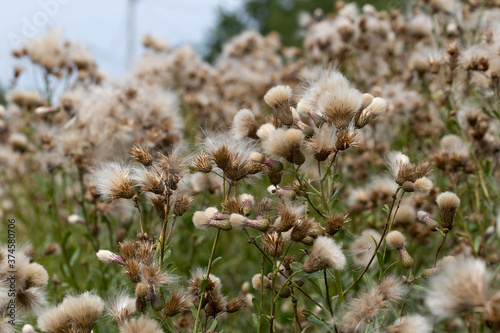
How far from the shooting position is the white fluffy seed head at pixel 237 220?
128 cm

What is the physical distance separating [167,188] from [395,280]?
678 millimetres

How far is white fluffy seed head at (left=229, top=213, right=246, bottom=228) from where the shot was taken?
128 cm

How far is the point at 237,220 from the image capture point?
128 cm

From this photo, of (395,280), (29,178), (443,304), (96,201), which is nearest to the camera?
(443,304)

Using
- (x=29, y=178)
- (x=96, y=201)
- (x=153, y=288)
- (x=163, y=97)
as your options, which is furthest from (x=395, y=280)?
(x=29, y=178)

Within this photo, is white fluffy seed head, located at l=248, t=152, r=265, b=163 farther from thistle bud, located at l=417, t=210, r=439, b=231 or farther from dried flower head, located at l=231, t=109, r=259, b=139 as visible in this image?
thistle bud, located at l=417, t=210, r=439, b=231

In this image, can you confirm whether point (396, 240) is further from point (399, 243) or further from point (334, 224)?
point (334, 224)

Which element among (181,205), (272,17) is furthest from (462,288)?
(272,17)

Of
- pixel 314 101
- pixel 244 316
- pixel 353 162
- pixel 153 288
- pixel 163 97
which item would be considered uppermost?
pixel 314 101

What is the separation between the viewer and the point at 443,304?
92cm

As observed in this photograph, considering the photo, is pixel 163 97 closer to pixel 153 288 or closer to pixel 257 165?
pixel 257 165

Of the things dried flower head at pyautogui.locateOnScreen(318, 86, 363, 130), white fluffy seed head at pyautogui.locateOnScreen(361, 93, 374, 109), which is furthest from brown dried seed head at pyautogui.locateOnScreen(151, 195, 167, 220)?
white fluffy seed head at pyautogui.locateOnScreen(361, 93, 374, 109)

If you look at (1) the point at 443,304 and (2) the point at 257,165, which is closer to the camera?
(1) the point at 443,304

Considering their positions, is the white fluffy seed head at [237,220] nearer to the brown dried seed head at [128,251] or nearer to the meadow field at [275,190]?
the meadow field at [275,190]
